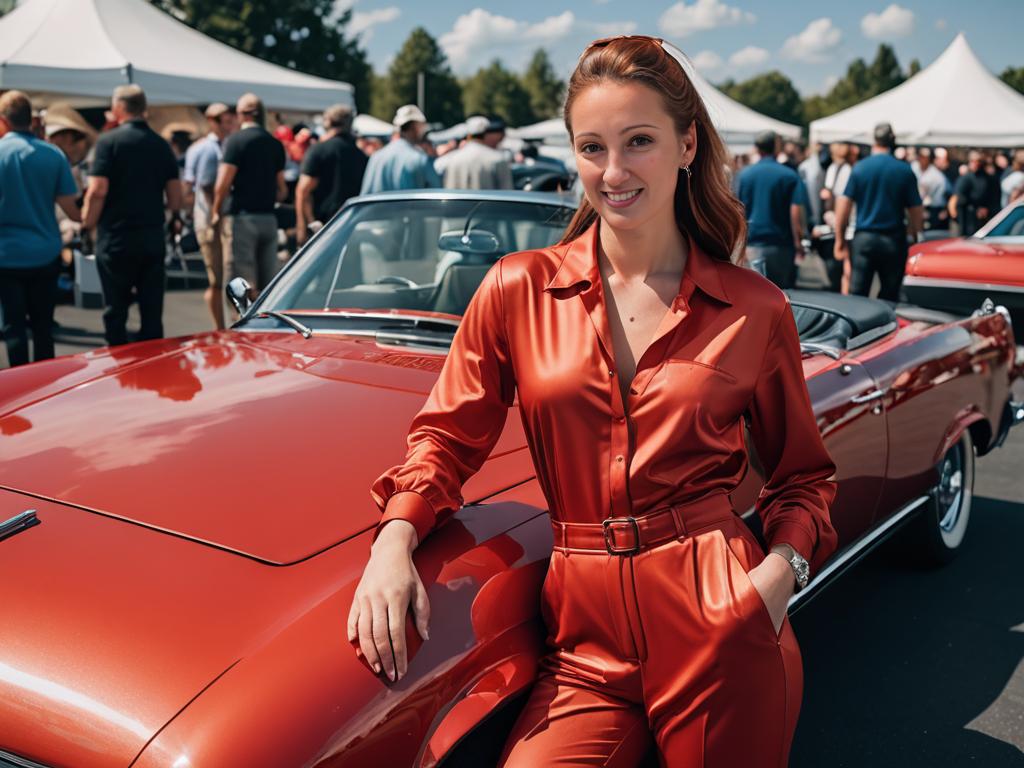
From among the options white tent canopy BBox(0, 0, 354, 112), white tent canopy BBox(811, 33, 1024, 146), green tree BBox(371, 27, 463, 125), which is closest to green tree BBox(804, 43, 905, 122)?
green tree BBox(371, 27, 463, 125)

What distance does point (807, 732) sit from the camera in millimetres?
3129

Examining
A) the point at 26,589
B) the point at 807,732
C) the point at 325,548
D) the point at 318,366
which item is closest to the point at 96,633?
the point at 26,589

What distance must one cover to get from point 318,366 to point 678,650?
1.51 meters

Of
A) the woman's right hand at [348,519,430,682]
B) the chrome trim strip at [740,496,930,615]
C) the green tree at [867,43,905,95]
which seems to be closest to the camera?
the woman's right hand at [348,519,430,682]

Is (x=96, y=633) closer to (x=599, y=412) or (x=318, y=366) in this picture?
A: (x=599, y=412)

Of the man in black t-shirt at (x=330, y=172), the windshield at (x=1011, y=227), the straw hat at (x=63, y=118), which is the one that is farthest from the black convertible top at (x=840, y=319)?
the straw hat at (x=63, y=118)

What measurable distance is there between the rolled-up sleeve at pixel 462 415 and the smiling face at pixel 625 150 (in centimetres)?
26

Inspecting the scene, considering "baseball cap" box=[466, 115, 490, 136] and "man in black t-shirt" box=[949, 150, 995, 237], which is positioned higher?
"baseball cap" box=[466, 115, 490, 136]

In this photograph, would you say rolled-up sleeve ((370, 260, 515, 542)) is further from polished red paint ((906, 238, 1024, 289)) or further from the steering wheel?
polished red paint ((906, 238, 1024, 289))

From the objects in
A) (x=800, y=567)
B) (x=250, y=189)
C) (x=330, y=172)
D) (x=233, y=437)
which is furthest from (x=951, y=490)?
(x=330, y=172)

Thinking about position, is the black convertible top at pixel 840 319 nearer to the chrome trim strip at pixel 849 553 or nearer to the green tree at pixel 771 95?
the chrome trim strip at pixel 849 553

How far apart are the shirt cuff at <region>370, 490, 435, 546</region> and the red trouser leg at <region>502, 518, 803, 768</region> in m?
0.26

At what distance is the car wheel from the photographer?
4.26 metres

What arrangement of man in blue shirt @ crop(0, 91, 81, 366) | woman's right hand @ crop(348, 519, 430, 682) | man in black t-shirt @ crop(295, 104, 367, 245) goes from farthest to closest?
man in black t-shirt @ crop(295, 104, 367, 245) → man in blue shirt @ crop(0, 91, 81, 366) → woman's right hand @ crop(348, 519, 430, 682)
